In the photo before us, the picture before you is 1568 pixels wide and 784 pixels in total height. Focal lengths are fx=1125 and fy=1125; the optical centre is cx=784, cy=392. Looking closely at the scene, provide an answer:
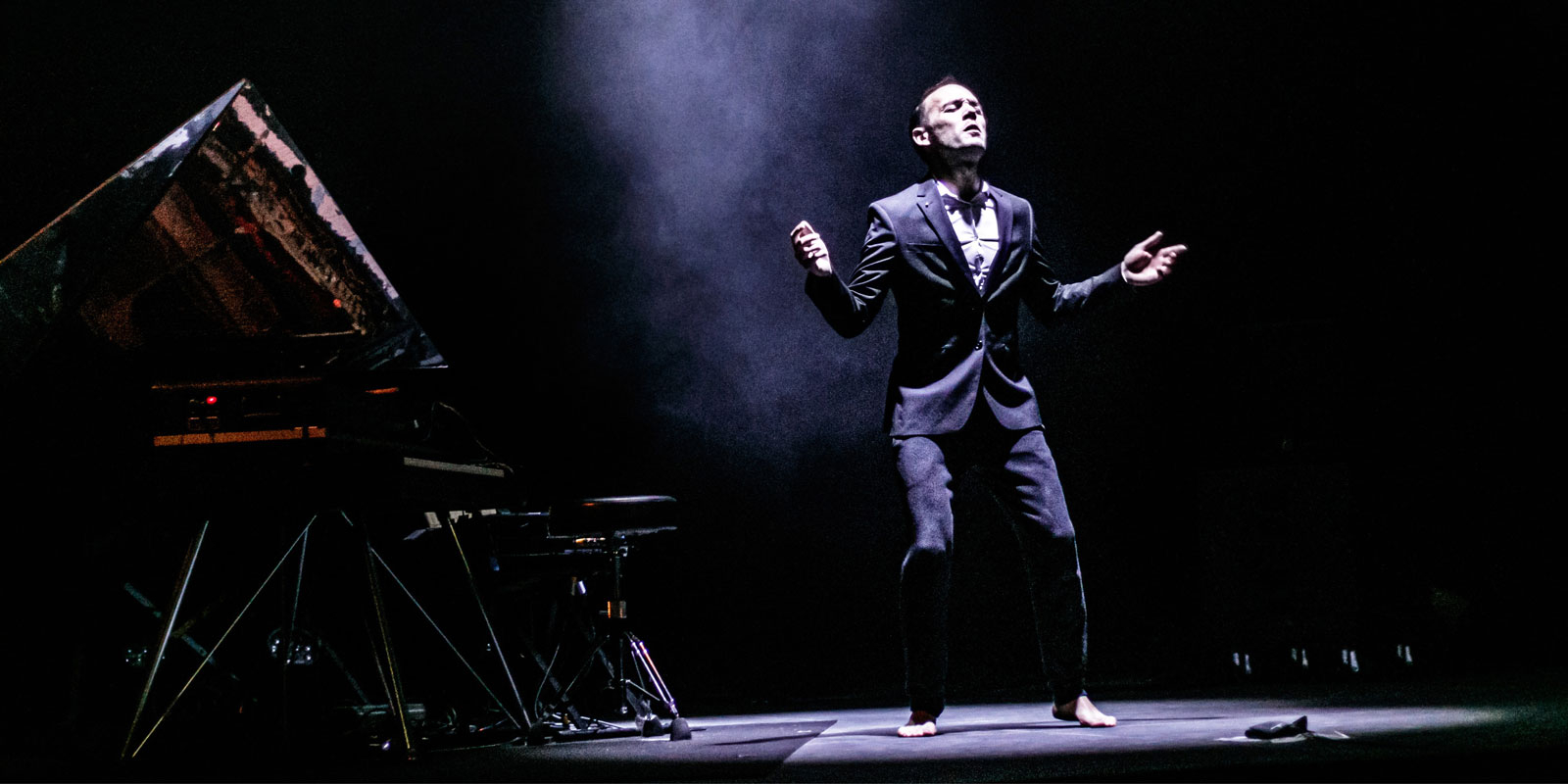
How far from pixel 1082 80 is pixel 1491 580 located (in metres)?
2.60

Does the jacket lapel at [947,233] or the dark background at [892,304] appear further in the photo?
the dark background at [892,304]

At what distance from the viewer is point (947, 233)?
9.55ft

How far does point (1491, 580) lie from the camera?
177 inches

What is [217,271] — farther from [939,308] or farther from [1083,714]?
[1083,714]

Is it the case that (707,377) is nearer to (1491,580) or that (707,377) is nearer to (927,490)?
(927,490)

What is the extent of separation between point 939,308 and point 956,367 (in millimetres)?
163

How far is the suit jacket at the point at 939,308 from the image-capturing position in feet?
9.20

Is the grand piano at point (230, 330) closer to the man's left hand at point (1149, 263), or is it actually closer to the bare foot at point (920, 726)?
the bare foot at point (920, 726)

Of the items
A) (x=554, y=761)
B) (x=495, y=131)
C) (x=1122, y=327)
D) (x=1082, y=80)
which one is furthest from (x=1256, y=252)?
(x=554, y=761)

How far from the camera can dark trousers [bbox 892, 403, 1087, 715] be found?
273 centimetres

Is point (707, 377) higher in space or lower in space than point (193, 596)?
higher

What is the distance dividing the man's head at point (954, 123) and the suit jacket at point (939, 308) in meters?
0.11

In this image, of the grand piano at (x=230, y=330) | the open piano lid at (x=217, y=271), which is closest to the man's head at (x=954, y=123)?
the grand piano at (x=230, y=330)

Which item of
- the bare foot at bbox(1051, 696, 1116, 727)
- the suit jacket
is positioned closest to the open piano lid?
the suit jacket
